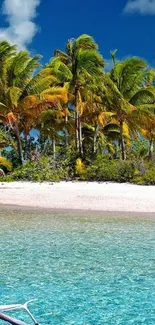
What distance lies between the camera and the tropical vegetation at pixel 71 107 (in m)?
23.7

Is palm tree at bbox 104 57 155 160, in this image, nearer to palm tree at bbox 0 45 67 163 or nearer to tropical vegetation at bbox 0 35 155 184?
tropical vegetation at bbox 0 35 155 184

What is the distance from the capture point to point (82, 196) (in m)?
18.0

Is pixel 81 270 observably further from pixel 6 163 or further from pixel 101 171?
pixel 6 163

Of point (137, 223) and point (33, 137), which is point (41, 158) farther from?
point (137, 223)

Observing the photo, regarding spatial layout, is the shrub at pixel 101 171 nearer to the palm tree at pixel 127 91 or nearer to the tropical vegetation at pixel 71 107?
the tropical vegetation at pixel 71 107

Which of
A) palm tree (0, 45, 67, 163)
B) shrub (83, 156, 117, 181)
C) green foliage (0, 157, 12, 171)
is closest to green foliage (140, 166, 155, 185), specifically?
shrub (83, 156, 117, 181)

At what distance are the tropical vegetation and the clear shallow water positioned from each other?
411 inches

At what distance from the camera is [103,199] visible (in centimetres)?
1736

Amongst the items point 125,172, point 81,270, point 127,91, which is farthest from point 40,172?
point 81,270

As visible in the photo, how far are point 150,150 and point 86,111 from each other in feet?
26.7

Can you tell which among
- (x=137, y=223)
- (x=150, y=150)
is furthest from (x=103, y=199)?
(x=150, y=150)

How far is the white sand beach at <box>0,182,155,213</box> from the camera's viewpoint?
53.6 feet

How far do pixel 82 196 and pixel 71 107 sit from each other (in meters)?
12.1

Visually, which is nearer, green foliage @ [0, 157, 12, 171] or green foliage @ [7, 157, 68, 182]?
green foliage @ [7, 157, 68, 182]
